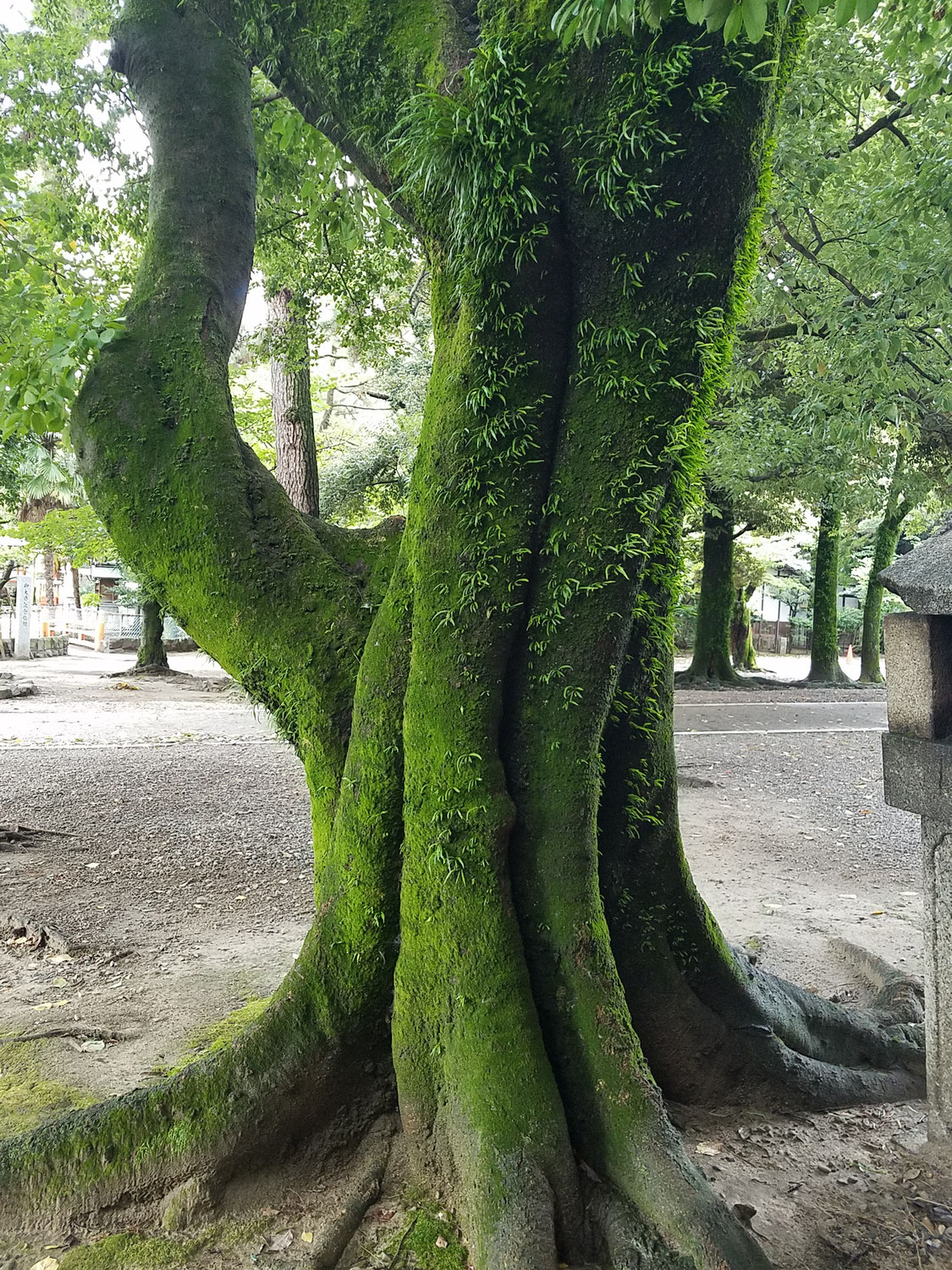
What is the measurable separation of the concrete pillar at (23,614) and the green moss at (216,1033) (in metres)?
22.2

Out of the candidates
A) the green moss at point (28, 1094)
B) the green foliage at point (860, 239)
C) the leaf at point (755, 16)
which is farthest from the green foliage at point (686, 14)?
the green moss at point (28, 1094)

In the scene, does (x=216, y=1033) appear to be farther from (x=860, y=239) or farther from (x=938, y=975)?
(x=860, y=239)

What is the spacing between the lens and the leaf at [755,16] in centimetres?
192

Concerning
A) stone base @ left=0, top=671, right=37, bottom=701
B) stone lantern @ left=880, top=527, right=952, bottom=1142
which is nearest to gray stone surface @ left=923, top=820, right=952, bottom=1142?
stone lantern @ left=880, top=527, right=952, bottom=1142

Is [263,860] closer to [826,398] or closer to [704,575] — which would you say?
[826,398]

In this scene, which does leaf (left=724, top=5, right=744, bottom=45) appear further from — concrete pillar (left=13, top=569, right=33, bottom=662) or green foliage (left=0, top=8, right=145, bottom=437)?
concrete pillar (left=13, top=569, right=33, bottom=662)

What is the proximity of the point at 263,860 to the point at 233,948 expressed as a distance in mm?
1941

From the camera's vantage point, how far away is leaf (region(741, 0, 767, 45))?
192 cm

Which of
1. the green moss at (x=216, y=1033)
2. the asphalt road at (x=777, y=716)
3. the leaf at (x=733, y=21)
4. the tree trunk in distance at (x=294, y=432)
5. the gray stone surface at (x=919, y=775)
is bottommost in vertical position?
the green moss at (x=216, y=1033)

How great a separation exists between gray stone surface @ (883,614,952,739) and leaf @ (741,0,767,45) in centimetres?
186

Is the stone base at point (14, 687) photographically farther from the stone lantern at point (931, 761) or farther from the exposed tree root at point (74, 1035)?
the stone lantern at point (931, 761)

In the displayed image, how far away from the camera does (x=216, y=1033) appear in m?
3.93

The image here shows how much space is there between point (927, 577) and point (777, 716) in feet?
47.4

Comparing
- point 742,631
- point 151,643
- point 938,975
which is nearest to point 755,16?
point 938,975
